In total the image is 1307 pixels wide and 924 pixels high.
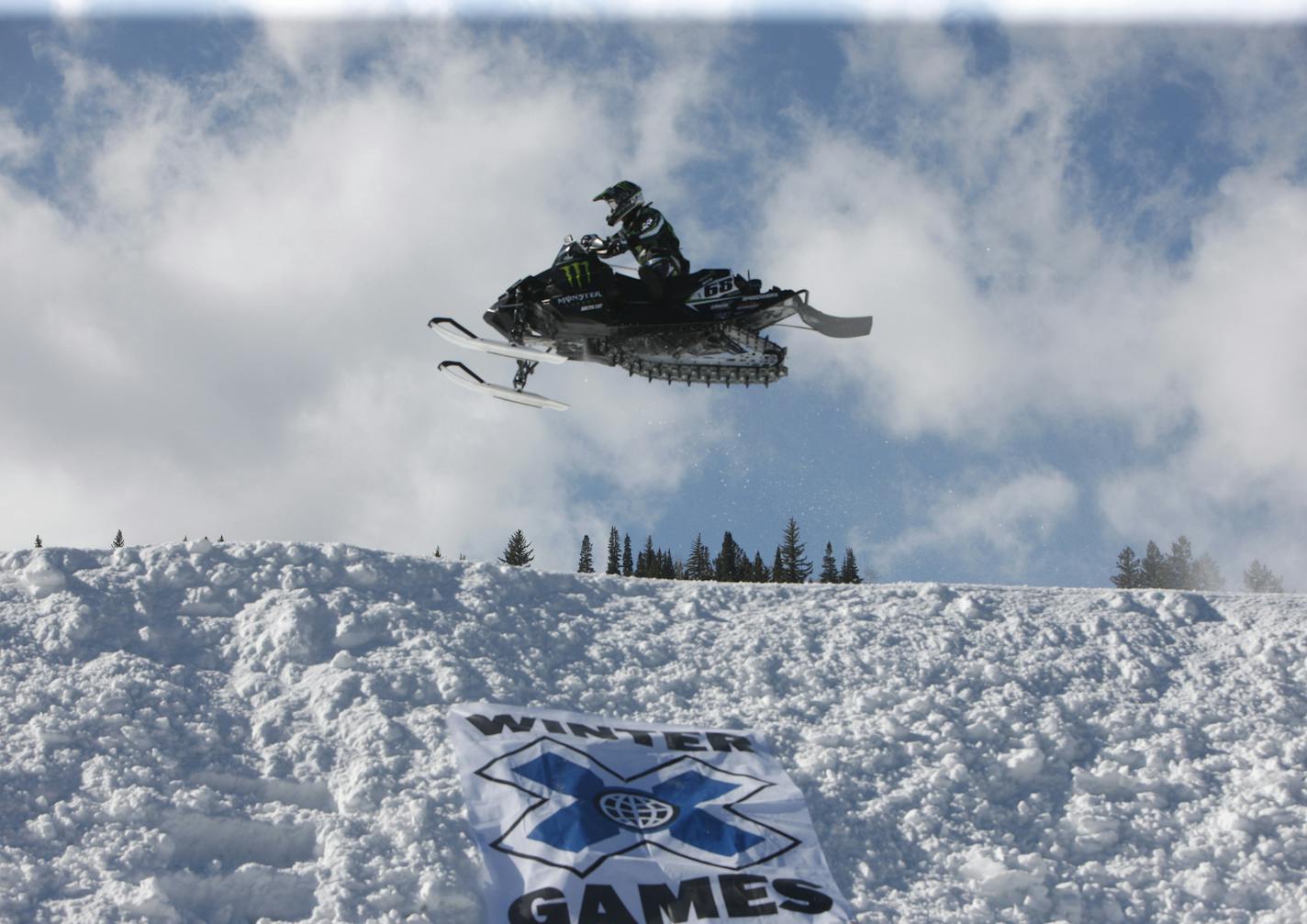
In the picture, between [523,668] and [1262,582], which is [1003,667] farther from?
[1262,582]

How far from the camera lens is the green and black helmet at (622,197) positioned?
14.1m

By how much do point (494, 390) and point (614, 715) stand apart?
296 inches

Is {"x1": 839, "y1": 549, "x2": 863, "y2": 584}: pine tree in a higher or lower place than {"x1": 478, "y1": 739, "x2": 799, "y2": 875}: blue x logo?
higher

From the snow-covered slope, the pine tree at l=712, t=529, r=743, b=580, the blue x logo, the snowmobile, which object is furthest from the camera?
the pine tree at l=712, t=529, r=743, b=580

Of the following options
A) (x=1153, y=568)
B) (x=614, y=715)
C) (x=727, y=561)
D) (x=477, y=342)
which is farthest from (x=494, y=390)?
(x=1153, y=568)

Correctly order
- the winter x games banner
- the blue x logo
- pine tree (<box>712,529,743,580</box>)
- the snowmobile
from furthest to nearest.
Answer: pine tree (<box>712,529,743,580</box>)
the snowmobile
the blue x logo
the winter x games banner

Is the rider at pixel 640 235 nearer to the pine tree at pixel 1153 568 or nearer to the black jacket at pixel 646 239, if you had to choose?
the black jacket at pixel 646 239

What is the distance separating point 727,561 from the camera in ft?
128

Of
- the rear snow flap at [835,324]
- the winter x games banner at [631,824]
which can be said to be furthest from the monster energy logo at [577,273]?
the winter x games banner at [631,824]

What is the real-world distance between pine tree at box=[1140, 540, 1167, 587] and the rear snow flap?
29.8 metres

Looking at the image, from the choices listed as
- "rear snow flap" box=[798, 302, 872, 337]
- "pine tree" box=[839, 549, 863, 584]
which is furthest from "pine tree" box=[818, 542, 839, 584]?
"rear snow flap" box=[798, 302, 872, 337]

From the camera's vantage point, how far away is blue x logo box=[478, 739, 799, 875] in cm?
667

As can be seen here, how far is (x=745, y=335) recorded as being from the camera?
14.0 metres

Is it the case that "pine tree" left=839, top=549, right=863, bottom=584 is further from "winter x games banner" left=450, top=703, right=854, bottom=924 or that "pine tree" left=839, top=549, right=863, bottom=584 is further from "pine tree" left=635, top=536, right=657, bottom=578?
"winter x games banner" left=450, top=703, right=854, bottom=924
